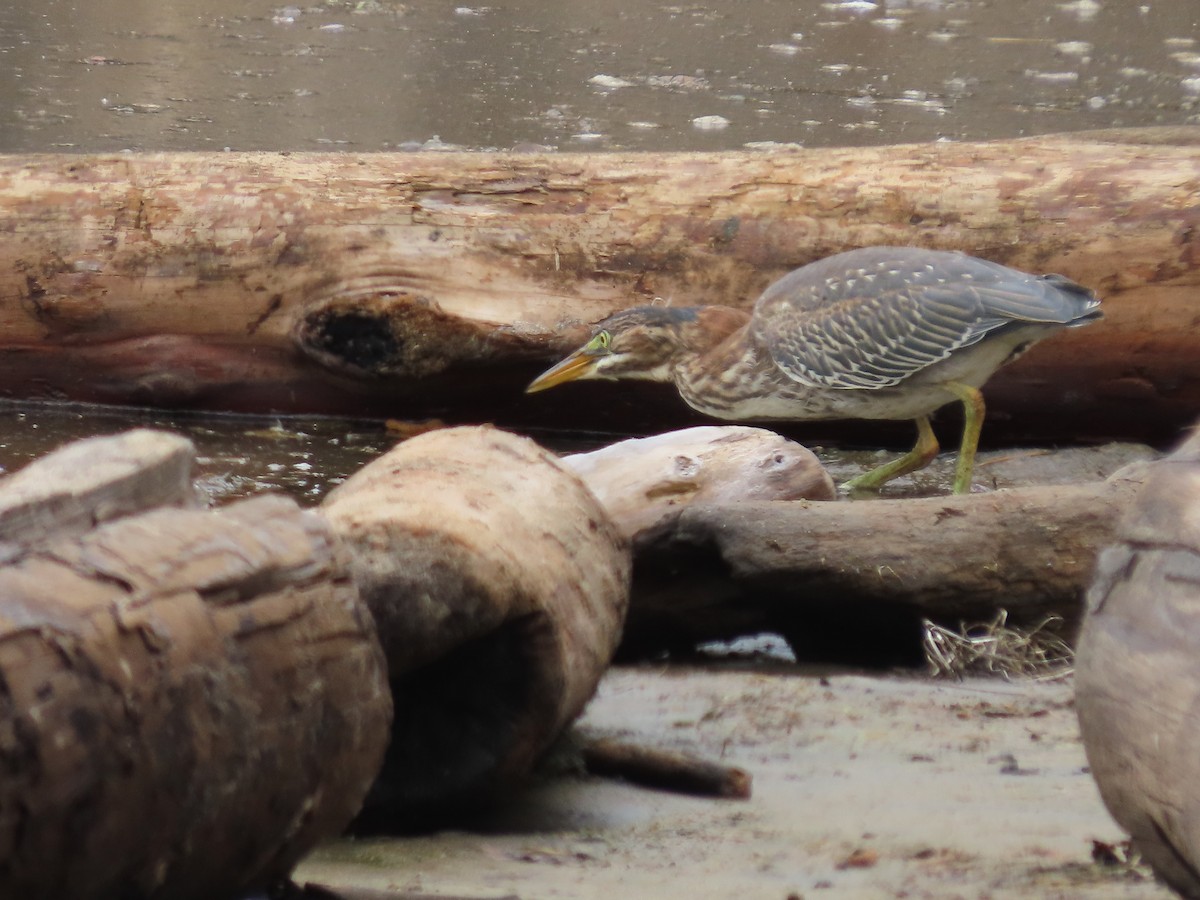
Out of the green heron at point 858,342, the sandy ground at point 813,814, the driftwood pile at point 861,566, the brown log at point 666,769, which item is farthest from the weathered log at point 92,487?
the green heron at point 858,342

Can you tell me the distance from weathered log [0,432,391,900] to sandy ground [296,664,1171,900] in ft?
0.92

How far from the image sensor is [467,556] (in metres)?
2.19

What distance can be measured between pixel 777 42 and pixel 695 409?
25.3 feet

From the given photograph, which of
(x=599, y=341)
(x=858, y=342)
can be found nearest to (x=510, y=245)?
(x=599, y=341)

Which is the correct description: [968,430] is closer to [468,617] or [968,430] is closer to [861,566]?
[861,566]

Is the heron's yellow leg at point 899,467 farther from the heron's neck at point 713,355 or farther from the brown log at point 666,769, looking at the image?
the brown log at point 666,769

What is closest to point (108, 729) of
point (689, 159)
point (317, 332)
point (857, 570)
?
point (857, 570)

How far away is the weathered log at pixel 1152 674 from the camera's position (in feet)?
5.07

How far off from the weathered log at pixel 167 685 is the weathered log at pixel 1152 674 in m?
0.85

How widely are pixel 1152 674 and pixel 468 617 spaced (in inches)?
37.9

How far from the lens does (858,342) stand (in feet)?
16.6

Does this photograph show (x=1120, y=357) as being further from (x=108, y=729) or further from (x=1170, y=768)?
(x=108, y=729)

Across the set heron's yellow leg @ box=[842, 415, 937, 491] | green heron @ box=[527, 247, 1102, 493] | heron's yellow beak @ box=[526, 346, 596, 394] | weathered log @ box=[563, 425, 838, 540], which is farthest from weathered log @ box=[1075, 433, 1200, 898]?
heron's yellow beak @ box=[526, 346, 596, 394]

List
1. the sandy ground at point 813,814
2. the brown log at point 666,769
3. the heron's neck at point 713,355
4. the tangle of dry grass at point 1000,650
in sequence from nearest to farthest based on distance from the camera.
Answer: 1. the sandy ground at point 813,814
2. the brown log at point 666,769
3. the tangle of dry grass at point 1000,650
4. the heron's neck at point 713,355
